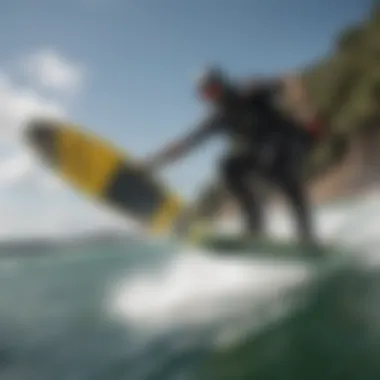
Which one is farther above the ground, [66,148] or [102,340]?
[66,148]

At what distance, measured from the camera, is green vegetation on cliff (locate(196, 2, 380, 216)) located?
1460 millimetres

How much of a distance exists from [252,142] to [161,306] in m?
0.32

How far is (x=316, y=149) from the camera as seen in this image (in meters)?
1.46

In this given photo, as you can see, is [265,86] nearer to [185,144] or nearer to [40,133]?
[185,144]

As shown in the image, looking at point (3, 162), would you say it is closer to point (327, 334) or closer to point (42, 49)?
point (42, 49)

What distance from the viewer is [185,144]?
1.46 m

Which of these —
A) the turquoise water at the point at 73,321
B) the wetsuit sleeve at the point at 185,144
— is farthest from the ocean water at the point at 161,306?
the wetsuit sleeve at the point at 185,144

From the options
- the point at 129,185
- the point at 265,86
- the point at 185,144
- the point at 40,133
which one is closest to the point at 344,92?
the point at 265,86

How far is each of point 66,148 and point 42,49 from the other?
0.18m

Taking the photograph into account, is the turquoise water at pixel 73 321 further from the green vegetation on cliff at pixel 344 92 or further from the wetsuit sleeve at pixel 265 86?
the wetsuit sleeve at pixel 265 86

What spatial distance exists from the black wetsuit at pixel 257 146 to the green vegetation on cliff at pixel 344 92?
0.03 m

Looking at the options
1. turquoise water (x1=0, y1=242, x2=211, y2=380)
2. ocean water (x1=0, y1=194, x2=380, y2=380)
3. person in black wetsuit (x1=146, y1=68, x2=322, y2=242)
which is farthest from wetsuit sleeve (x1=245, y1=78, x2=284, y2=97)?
turquoise water (x1=0, y1=242, x2=211, y2=380)

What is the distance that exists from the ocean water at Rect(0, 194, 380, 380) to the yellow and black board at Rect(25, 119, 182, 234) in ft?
0.20

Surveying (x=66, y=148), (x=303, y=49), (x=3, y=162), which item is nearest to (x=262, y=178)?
(x=303, y=49)
